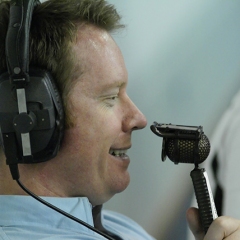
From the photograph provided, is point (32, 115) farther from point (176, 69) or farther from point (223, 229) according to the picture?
point (176, 69)

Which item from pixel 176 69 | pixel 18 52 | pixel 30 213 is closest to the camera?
pixel 18 52

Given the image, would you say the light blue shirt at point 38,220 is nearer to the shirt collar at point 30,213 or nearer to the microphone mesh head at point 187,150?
the shirt collar at point 30,213

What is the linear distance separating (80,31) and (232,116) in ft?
2.02

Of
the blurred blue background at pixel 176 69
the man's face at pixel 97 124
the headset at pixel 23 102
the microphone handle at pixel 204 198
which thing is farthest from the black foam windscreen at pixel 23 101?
the blurred blue background at pixel 176 69

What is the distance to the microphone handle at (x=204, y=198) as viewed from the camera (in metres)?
0.88

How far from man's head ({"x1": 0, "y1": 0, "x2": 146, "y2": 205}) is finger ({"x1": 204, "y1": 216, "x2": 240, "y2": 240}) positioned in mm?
230

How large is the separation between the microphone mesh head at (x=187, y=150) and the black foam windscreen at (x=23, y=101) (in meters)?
0.24

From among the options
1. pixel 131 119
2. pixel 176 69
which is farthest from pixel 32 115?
pixel 176 69

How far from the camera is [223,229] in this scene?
0.83 meters

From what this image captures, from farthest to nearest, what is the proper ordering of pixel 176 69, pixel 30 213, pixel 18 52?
1. pixel 176 69
2. pixel 30 213
3. pixel 18 52

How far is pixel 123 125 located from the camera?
979mm

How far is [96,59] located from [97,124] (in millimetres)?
140

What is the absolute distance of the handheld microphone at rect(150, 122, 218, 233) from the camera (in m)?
0.86

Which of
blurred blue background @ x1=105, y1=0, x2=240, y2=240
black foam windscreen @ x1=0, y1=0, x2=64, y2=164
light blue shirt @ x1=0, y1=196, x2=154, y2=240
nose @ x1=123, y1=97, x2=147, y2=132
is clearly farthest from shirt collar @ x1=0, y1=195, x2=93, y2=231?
blurred blue background @ x1=105, y1=0, x2=240, y2=240
